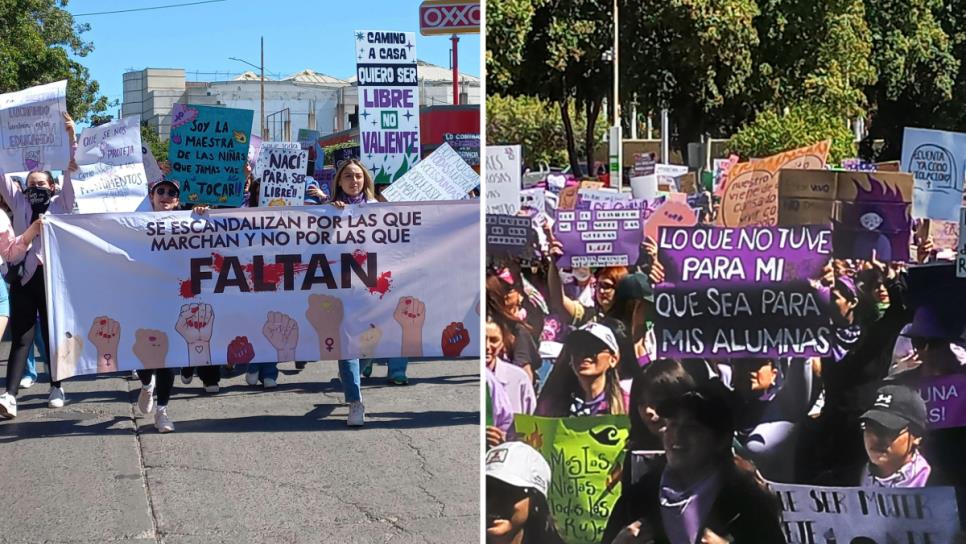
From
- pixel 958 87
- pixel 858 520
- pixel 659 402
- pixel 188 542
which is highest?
pixel 958 87

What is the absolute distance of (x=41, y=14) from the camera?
34219 mm

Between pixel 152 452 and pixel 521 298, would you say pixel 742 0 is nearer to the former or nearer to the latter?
pixel 152 452

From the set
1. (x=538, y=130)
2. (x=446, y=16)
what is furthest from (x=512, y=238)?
(x=538, y=130)

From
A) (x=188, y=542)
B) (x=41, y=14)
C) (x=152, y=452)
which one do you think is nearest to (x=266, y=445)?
(x=152, y=452)

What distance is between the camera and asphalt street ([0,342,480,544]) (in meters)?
5.35

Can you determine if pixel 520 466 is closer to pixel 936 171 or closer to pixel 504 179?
pixel 936 171

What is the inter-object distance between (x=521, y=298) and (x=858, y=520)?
1.20 meters

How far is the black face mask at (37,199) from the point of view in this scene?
8.62 metres

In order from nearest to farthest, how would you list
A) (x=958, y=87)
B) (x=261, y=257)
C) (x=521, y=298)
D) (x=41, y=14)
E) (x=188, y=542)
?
1. (x=521, y=298)
2. (x=188, y=542)
3. (x=261, y=257)
4. (x=41, y=14)
5. (x=958, y=87)

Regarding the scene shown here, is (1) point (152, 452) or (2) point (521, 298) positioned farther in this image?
(1) point (152, 452)

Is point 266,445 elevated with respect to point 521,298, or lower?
lower

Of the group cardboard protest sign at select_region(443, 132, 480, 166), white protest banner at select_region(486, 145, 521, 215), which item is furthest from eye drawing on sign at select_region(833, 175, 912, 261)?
cardboard protest sign at select_region(443, 132, 480, 166)

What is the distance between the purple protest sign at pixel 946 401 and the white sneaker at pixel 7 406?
19.2 ft

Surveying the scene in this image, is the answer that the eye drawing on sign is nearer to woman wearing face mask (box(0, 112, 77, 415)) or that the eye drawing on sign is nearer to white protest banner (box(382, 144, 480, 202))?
white protest banner (box(382, 144, 480, 202))
